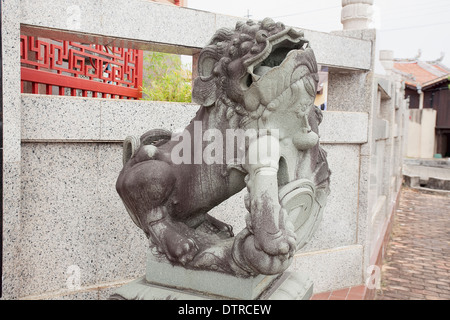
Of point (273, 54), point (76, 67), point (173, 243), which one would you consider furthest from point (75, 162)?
point (76, 67)

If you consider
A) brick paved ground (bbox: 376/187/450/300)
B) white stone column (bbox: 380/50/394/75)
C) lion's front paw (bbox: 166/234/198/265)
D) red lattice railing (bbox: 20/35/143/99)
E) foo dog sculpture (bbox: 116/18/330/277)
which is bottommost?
brick paved ground (bbox: 376/187/450/300)

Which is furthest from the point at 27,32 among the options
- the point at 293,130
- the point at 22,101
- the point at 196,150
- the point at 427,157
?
the point at 427,157

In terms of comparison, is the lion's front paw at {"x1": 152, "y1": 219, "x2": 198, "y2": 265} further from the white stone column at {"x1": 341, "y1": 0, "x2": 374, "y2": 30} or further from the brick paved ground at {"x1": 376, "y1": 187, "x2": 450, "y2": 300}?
the brick paved ground at {"x1": 376, "y1": 187, "x2": 450, "y2": 300}

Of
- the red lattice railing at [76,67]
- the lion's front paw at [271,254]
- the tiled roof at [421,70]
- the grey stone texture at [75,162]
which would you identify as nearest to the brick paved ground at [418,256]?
the grey stone texture at [75,162]

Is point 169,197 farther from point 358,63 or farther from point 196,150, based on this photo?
point 358,63

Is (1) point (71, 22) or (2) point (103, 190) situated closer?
(1) point (71, 22)

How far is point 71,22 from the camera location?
8.50 ft

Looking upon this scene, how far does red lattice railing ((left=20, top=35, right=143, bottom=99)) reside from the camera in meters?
3.71

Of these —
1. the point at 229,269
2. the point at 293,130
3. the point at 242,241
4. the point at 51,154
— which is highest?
the point at 293,130

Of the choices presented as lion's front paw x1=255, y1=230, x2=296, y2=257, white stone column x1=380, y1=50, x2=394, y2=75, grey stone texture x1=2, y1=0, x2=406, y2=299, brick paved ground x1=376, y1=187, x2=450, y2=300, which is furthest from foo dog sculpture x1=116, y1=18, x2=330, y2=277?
white stone column x1=380, y1=50, x2=394, y2=75

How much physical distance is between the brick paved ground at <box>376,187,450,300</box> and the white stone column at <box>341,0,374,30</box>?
9.17ft

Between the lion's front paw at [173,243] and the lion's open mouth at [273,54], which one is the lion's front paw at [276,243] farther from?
the lion's open mouth at [273,54]

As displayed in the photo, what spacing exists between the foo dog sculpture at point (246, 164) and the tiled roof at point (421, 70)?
79.9 feet
